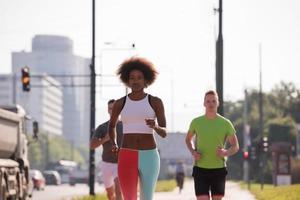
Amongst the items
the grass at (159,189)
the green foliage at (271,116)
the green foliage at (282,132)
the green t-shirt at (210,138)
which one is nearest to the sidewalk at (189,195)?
the grass at (159,189)

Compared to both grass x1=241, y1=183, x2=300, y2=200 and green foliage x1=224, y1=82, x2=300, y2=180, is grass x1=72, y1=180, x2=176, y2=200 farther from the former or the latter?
green foliage x1=224, y1=82, x2=300, y2=180

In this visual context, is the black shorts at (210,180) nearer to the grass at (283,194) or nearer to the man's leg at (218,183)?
the man's leg at (218,183)

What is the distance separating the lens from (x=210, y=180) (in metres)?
12.6

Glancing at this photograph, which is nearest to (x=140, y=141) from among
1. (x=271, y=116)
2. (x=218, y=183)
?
(x=218, y=183)

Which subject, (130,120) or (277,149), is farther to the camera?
(277,149)

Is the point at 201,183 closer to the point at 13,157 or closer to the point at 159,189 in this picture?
the point at 13,157

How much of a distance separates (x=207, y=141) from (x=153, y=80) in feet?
6.34

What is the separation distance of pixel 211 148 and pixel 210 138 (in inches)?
4.6

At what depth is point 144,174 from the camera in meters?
10.5

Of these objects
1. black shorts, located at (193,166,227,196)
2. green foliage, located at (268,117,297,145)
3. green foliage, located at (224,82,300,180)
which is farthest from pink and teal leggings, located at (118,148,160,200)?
green foliage, located at (268,117,297,145)

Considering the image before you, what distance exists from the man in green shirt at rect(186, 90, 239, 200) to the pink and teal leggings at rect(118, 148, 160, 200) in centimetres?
199

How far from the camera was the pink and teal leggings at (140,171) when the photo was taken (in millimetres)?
10477

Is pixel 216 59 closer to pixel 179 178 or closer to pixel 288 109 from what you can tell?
pixel 179 178

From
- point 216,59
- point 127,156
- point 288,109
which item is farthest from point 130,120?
point 288,109
